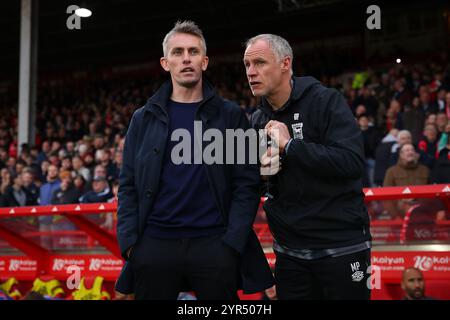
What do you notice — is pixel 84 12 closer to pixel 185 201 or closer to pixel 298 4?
pixel 298 4

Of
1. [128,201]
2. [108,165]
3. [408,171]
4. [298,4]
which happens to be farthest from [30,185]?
[128,201]

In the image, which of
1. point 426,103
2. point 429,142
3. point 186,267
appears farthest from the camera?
point 426,103

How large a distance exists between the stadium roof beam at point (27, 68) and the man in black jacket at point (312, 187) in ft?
43.7

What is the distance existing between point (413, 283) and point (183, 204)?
12.3 feet

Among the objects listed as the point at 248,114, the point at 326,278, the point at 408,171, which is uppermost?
the point at 248,114

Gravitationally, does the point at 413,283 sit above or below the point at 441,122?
below

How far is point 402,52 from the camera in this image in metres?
17.6

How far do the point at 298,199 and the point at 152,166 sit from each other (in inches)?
26.6

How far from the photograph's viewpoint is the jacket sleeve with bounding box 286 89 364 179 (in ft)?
8.16

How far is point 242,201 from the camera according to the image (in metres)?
2.57

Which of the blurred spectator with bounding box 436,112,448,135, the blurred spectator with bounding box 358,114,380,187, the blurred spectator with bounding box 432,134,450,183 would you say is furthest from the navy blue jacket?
the blurred spectator with bounding box 436,112,448,135

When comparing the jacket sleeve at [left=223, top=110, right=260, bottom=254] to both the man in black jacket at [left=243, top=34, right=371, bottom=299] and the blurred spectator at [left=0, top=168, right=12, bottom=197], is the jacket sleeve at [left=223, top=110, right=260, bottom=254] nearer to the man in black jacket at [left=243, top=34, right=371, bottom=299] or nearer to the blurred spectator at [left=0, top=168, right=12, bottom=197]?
the man in black jacket at [left=243, top=34, right=371, bottom=299]

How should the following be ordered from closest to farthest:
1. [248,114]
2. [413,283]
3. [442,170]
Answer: [413,283]
[442,170]
[248,114]

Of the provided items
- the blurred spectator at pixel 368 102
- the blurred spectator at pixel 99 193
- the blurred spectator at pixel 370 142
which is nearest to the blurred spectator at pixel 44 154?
the blurred spectator at pixel 99 193
